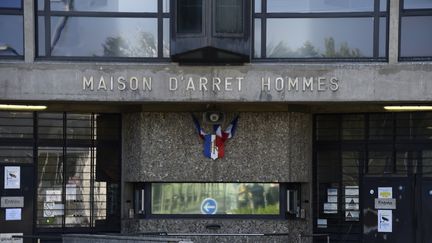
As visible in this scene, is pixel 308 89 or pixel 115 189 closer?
pixel 308 89

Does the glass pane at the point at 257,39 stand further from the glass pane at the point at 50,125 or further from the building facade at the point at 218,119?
the glass pane at the point at 50,125

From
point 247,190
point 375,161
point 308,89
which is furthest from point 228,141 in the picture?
point 375,161

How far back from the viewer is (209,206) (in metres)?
14.9

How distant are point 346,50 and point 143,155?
14.1 ft

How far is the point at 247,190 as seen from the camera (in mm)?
14953

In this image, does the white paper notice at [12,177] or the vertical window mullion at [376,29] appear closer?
the vertical window mullion at [376,29]

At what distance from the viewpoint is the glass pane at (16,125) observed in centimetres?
1519

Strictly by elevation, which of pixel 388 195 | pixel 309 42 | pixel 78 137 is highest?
pixel 309 42

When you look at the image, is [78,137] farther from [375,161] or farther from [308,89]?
[375,161]

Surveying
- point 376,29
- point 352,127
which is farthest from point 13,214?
point 376,29

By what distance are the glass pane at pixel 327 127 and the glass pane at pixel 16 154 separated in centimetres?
583

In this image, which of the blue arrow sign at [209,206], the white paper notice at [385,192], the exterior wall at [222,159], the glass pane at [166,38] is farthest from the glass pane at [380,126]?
the glass pane at [166,38]

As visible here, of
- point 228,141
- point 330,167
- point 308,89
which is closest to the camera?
point 308,89

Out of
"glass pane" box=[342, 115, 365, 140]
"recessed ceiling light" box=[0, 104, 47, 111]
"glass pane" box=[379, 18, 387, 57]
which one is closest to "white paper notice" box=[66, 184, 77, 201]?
"recessed ceiling light" box=[0, 104, 47, 111]
